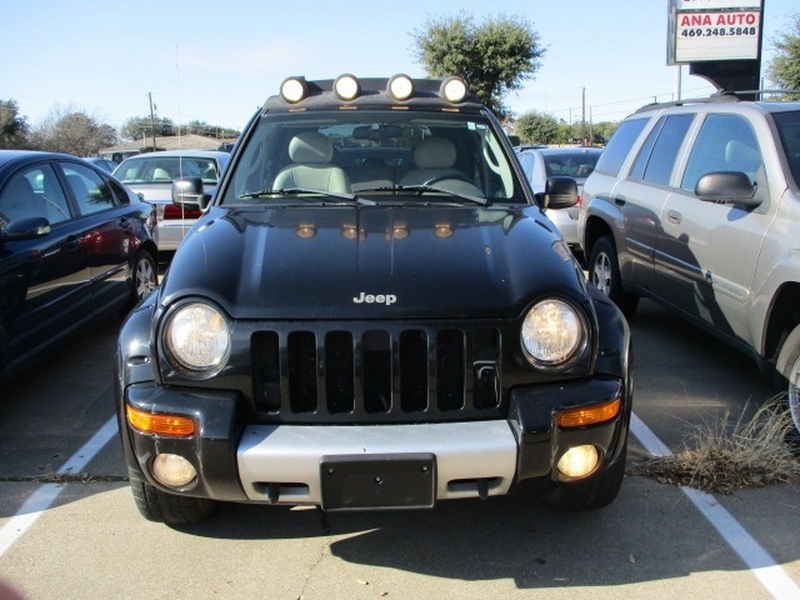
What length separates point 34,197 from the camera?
5090 millimetres

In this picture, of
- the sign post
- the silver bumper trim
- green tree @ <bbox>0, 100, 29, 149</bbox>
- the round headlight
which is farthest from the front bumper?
green tree @ <bbox>0, 100, 29, 149</bbox>

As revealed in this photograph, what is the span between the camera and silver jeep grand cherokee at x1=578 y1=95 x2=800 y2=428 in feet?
13.3

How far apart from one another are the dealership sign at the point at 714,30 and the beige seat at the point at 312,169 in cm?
1259

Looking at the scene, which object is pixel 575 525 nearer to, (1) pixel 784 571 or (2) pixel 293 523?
(1) pixel 784 571

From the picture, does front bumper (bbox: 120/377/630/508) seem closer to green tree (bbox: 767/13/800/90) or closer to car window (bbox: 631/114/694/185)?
car window (bbox: 631/114/694/185)

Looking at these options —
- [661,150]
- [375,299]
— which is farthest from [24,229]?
[661,150]

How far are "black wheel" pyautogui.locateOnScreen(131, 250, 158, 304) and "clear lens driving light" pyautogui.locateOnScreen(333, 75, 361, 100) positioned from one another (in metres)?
3.17

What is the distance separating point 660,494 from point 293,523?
1724 millimetres

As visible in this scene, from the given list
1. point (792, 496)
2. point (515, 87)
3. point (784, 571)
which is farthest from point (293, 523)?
point (515, 87)

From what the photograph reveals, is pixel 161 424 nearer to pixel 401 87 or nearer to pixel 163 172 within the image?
pixel 401 87

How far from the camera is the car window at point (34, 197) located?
186 inches

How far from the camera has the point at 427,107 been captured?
166 inches

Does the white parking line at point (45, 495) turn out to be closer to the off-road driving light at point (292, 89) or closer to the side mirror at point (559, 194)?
the off-road driving light at point (292, 89)

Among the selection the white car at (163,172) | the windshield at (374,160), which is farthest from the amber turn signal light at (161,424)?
the white car at (163,172)
